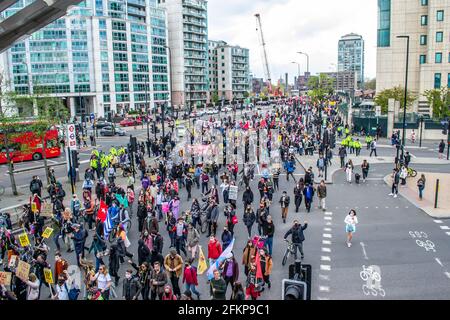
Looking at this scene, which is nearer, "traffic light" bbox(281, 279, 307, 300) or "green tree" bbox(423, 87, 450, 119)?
"traffic light" bbox(281, 279, 307, 300)

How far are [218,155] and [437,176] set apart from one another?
14687mm

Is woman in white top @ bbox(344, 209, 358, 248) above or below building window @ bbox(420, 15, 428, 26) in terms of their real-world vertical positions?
below

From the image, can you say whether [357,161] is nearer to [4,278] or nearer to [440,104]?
[440,104]

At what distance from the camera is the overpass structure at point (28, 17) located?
6.73m

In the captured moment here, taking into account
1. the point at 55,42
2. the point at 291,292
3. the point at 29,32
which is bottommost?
the point at 291,292

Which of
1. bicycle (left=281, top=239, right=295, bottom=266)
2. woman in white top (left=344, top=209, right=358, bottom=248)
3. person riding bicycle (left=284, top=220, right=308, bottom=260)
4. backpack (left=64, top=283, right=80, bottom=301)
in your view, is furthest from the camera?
woman in white top (left=344, top=209, right=358, bottom=248)

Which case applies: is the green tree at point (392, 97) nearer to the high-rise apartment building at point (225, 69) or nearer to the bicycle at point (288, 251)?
the bicycle at point (288, 251)

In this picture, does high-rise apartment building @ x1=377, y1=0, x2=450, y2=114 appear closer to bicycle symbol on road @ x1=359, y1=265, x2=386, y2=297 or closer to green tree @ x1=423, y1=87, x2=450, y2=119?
green tree @ x1=423, y1=87, x2=450, y2=119

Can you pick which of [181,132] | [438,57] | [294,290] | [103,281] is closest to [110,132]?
[181,132]

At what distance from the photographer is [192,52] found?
125m

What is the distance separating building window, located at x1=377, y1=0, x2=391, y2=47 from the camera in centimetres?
7056

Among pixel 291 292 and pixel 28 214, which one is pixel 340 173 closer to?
pixel 28 214

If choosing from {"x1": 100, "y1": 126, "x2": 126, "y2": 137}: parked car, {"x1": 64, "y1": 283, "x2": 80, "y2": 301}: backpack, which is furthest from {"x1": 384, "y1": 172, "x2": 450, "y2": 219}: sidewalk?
{"x1": 100, "y1": 126, "x2": 126, "y2": 137}: parked car
